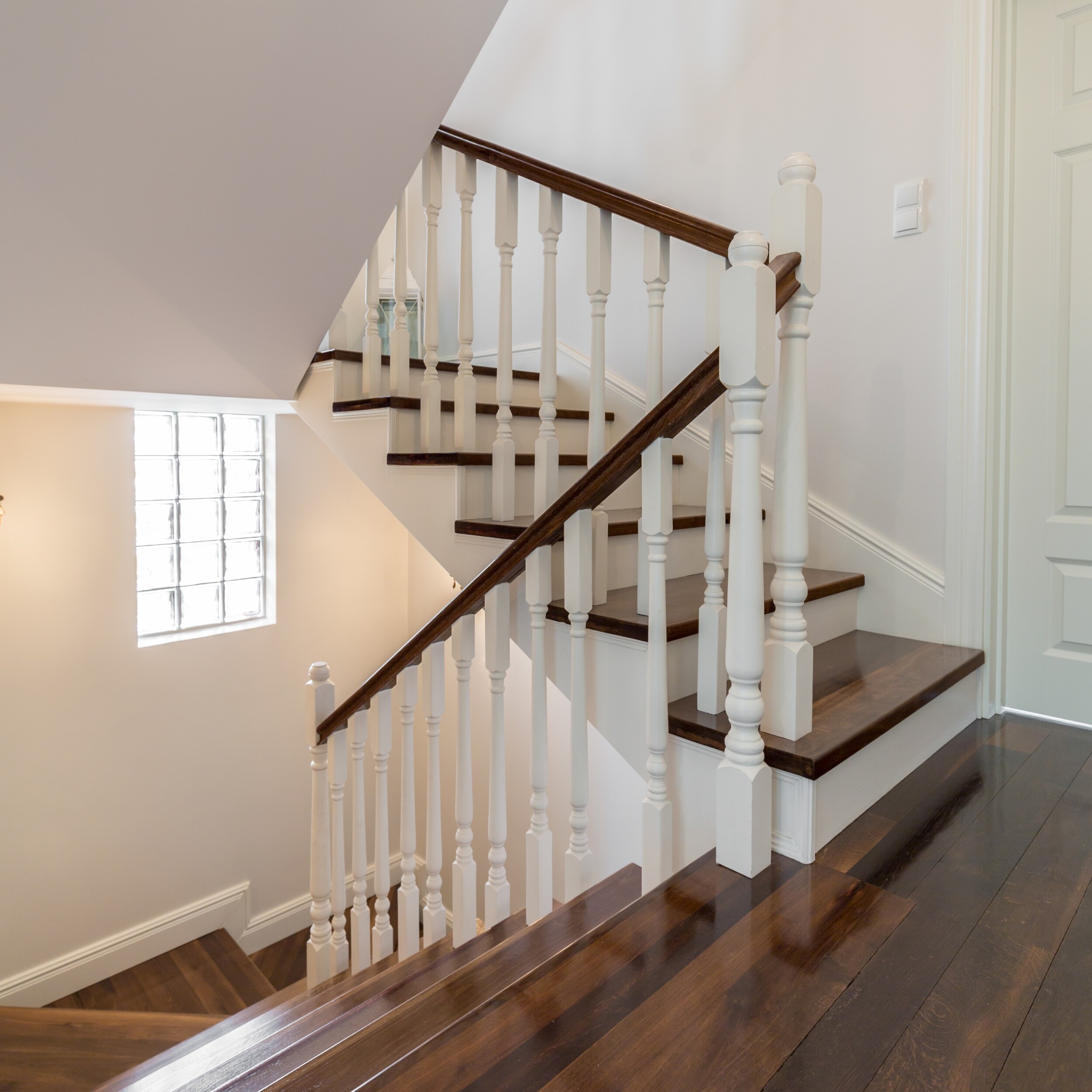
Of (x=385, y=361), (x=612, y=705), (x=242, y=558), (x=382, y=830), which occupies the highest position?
(x=385, y=361)

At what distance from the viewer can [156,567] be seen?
379cm

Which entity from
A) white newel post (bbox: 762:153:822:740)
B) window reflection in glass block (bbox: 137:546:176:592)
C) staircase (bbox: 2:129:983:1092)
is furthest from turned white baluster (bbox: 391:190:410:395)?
window reflection in glass block (bbox: 137:546:176:592)

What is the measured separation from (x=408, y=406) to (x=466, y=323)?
32 centimetres

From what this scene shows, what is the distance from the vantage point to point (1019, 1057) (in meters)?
0.86

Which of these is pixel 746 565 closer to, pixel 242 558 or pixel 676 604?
pixel 676 604

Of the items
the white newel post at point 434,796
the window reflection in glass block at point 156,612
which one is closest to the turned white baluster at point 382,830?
the white newel post at point 434,796

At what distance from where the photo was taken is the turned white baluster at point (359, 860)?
212 cm

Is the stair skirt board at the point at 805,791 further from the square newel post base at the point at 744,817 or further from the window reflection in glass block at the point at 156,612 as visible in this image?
the window reflection in glass block at the point at 156,612

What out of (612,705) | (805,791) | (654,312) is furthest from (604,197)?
(805,791)

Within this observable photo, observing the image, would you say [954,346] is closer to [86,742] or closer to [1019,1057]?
[1019,1057]

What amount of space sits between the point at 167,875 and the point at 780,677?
361 cm

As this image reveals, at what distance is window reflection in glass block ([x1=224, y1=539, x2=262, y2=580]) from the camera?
3.98 metres

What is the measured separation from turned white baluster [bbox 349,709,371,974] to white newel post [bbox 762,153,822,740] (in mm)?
1238

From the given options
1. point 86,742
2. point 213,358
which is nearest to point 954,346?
point 213,358
